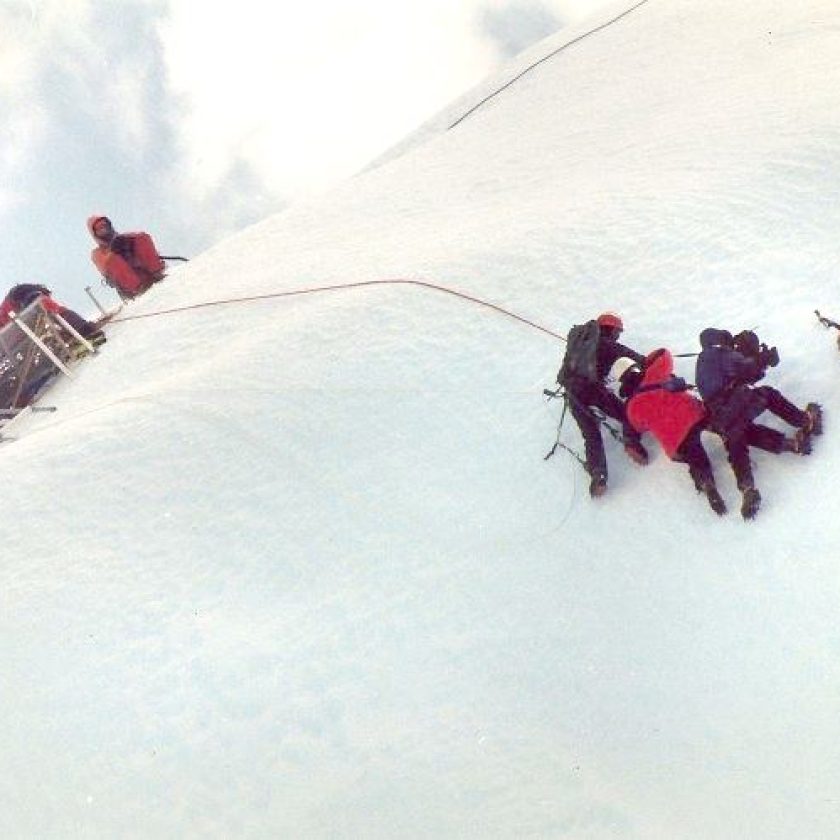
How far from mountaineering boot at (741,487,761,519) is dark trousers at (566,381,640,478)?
1164mm

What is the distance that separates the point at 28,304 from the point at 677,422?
10.9 meters

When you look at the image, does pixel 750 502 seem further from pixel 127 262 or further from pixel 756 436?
pixel 127 262

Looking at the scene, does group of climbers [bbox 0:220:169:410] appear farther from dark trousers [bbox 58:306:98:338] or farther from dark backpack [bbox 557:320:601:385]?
dark backpack [bbox 557:320:601:385]

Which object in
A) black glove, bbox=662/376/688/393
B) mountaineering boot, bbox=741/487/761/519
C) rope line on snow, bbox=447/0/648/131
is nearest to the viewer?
mountaineering boot, bbox=741/487/761/519

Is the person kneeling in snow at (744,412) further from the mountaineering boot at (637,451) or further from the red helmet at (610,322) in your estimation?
the red helmet at (610,322)

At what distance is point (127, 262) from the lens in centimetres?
1464

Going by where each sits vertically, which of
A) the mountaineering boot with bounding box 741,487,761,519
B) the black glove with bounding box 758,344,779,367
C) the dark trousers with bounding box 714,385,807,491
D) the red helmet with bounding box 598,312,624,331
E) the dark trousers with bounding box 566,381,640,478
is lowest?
the mountaineering boot with bounding box 741,487,761,519

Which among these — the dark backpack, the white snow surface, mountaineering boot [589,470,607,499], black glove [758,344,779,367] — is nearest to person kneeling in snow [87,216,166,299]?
the white snow surface

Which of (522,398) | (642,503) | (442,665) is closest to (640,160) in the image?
(522,398)

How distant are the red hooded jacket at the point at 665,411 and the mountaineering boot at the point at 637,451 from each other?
21cm

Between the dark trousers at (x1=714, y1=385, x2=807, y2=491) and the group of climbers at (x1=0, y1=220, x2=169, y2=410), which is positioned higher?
the group of climbers at (x1=0, y1=220, x2=169, y2=410)

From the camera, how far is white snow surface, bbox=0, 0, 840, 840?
5.16m

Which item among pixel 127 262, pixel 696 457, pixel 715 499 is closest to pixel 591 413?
pixel 696 457

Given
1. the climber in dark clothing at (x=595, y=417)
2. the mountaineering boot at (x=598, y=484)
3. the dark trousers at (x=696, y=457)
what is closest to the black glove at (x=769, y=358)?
the dark trousers at (x=696, y=457)
